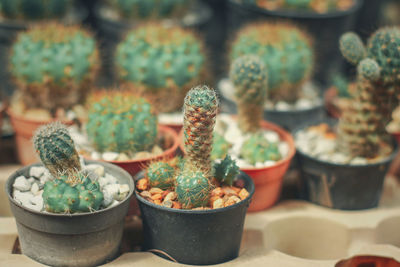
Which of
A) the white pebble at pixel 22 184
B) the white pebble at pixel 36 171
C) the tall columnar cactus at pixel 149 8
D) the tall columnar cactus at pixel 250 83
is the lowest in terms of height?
the white pebble at pixel 22 184

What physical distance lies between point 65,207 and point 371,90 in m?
1.67

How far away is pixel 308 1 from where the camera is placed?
12.9ft

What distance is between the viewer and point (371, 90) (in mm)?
2744

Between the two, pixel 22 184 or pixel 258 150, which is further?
pixel 258 150

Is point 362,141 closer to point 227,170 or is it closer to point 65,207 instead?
point 227,170

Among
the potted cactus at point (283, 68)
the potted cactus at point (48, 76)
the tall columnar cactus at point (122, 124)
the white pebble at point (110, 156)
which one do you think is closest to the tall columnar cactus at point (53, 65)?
the potted cactus at point (48, 76)

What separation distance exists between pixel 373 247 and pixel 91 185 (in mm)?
1415

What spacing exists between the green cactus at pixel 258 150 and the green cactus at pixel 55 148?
948 mm

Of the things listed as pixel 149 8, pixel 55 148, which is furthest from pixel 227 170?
pixel 149 8

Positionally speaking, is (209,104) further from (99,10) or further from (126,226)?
(99,10)

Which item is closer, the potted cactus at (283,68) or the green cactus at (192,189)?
the green cactus at (192,189)

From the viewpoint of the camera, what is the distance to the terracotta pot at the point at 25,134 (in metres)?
2.90

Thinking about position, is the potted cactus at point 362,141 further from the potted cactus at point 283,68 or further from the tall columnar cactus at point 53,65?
the tall columnar cactus at point 53,65

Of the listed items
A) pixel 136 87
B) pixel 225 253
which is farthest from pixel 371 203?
pixel 136 87
